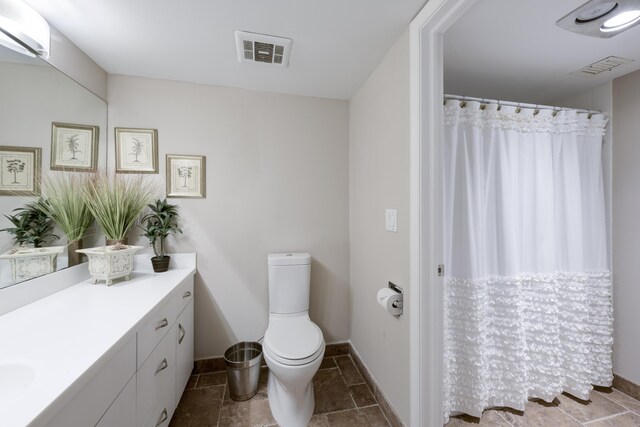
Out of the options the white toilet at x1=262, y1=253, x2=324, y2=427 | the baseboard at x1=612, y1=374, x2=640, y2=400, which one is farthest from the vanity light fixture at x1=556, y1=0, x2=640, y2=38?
the baseboard at x1=612, y1=374, x2=640, y2=400

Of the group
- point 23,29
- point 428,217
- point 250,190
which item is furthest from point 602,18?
point 23,29

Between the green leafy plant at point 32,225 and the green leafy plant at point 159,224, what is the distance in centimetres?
50

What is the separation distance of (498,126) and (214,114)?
1967 millimetres

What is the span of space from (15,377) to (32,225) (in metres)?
0.81

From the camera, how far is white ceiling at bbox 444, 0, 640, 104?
125cm

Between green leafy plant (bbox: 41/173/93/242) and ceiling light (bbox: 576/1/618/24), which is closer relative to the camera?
ceiling light (bbox: 576/1/618/24)

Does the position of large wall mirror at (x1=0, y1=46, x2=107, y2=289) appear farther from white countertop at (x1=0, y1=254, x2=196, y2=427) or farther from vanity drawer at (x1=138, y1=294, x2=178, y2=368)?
vanity drawer at (x1=138, y1=294, x2=178, y2=368)

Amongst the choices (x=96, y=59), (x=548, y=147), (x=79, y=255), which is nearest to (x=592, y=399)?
(x=548, y=147)

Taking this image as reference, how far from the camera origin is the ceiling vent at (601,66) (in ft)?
5.36

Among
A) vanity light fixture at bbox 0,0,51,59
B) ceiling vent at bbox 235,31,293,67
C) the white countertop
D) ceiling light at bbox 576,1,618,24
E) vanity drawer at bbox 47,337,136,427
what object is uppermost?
ceiling vent at bbox 235,31,293,67

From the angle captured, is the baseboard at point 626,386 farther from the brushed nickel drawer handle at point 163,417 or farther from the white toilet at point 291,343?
the brushed nickel drawer handle at point 163,417

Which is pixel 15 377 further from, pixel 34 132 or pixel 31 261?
pixel 34 132

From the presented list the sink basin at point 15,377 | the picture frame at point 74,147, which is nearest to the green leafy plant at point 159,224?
the picture frame at point 74,147

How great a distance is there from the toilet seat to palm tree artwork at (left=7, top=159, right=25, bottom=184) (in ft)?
4.81
